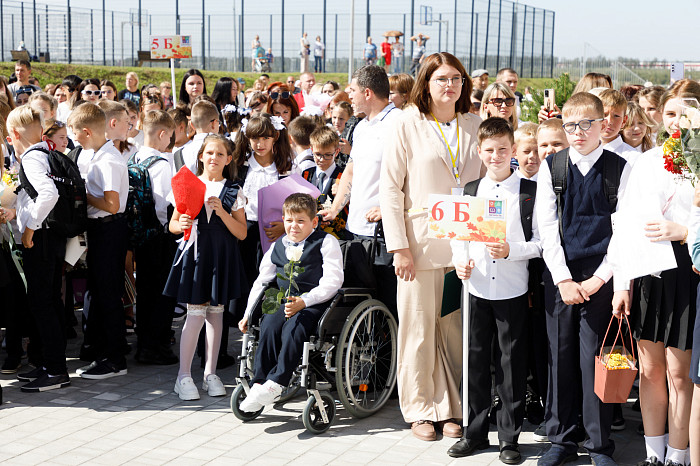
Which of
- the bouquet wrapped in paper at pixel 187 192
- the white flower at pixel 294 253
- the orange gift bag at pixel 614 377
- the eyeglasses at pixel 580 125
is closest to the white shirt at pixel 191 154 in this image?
the bouquet wrapped in paper at pixel 187 192

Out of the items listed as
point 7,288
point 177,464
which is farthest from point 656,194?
point 7,288

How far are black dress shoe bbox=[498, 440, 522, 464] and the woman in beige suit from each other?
431mm

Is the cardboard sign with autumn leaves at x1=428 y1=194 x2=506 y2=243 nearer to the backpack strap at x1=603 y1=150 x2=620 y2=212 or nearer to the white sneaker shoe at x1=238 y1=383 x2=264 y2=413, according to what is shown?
the backpack strap at x1=603 y1=150 x2=620 y2=212

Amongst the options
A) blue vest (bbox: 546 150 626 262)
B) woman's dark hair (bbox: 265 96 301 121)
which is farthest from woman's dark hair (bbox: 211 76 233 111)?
blue vest (bbox: 546 150 626 262)

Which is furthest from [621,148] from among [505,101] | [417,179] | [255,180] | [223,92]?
[223,92]

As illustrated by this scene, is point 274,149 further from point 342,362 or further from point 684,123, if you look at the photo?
point 684,123

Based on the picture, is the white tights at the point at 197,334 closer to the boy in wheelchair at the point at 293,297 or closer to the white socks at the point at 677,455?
the boy in wheelchair at the point at 293,297

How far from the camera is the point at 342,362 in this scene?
5457mm

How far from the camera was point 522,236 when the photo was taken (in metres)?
4.92

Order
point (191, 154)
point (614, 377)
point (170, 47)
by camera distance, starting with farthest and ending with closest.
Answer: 1. point (170, 47)
2. point (191, 154)
3. point (614, 377)

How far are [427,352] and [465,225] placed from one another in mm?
981

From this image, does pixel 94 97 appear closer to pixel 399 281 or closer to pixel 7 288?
pixel 7 288

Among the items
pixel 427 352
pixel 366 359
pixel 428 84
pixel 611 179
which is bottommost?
pixel 366 359

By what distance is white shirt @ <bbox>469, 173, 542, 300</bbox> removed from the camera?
4.88 m
